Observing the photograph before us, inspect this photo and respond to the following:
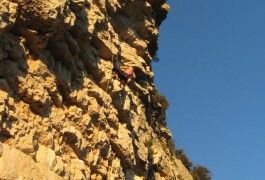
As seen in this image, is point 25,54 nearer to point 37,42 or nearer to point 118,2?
point 37,42

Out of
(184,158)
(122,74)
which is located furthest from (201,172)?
(122,74)

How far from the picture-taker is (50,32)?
1396 centimetres

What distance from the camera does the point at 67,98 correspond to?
1537 centimetres

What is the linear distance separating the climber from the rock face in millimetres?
463

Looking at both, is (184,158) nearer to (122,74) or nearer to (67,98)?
(122,74)

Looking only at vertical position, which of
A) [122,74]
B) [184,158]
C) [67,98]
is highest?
[184,158]

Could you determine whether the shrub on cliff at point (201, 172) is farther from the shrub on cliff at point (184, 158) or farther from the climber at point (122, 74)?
the climber at point (122, 74)

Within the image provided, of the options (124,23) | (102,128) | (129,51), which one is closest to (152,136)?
(129,51)

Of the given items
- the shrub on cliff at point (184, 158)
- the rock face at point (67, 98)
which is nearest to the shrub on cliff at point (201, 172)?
the shrub on cliff at point (184, 158)

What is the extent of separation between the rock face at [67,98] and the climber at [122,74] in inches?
18.2

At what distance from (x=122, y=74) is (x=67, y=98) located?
5858mm

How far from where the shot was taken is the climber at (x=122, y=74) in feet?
66.7

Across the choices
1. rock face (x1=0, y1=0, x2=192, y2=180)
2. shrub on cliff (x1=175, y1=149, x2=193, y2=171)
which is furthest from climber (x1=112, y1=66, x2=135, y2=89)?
shrub on cliff (x1=175, y1=149, x2=193, y2=171)

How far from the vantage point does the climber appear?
20.3 m
